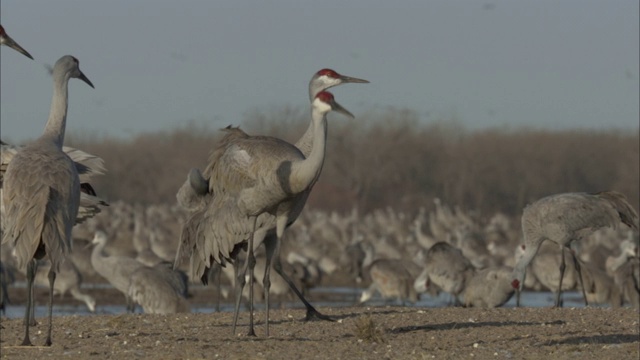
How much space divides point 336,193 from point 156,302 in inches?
1696

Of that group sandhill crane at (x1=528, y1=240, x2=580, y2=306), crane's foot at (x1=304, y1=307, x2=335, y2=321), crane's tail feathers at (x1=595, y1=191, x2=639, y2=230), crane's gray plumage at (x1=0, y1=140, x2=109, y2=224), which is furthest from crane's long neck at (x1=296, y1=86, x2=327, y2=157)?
sandhill crane at (x1=528, y1=240, x2=580, y2=306)

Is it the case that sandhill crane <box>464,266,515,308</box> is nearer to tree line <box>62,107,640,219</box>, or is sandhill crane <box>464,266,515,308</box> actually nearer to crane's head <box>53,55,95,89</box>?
crane's head <box>53,55,95,89</box>

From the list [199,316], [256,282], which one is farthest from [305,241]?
[199,316]

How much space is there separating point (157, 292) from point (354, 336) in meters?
6.74

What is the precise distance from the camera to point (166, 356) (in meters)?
8.23

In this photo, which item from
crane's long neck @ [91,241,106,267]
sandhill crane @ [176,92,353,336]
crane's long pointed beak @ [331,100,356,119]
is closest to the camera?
crane's long pointed beak @ [331,100,356,119]

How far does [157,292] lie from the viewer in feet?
51.9

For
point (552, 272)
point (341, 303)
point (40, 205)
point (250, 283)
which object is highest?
point (40, 205)

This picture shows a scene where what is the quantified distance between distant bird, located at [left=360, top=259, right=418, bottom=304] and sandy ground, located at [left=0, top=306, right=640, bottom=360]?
9866 mm

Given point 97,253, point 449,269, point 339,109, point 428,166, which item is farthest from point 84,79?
point 428,166

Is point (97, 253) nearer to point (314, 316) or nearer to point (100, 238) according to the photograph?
point (100, 238)

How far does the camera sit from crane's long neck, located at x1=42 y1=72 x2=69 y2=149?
9586 mm

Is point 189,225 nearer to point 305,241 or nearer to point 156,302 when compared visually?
point 156,302

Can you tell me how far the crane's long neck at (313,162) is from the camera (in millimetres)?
9148
